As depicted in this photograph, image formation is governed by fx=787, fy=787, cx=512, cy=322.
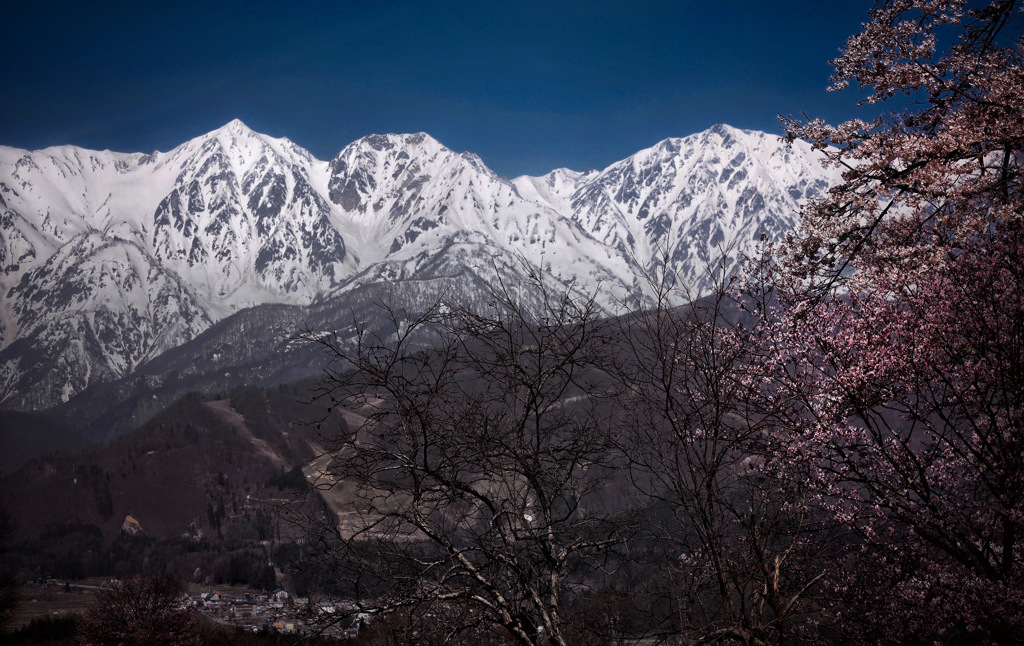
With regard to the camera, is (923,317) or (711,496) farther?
(923,317)

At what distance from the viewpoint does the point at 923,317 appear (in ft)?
33.3

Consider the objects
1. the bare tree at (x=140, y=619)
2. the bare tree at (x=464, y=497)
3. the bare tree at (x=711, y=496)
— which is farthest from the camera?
the bare tree at (x=140, y=619)

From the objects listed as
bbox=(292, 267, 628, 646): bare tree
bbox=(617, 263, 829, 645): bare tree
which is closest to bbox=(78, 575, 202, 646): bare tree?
bbox=(292, 267, 628, 646): bare tree

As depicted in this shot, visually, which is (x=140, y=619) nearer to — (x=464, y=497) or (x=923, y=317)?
(x=464, y=497)

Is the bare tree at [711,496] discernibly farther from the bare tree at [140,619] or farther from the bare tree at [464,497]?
the bare tree at [140,619]

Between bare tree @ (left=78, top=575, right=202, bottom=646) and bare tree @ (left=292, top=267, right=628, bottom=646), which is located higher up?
bare tree @ (left=292, top=267, right=628, bottom=646)

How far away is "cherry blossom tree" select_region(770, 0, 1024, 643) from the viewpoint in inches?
312

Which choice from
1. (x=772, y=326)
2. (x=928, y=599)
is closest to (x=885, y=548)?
(x=928, y=599)

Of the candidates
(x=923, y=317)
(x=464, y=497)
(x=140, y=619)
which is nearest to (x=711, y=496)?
(x=464, y=497)

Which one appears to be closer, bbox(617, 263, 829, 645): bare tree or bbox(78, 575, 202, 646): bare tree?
bbox(617, 263, 829, 645): bare tree

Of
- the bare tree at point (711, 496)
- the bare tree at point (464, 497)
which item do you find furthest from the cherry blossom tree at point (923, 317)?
the bare tree at point (464, 497)

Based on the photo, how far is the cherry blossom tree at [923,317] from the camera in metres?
7.92

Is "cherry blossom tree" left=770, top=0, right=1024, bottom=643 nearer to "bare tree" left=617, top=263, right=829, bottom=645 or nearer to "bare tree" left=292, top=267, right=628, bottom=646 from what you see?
"bare tree" left=617, top=263, right=829, bottom=645

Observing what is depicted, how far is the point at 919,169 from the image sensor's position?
759cm
